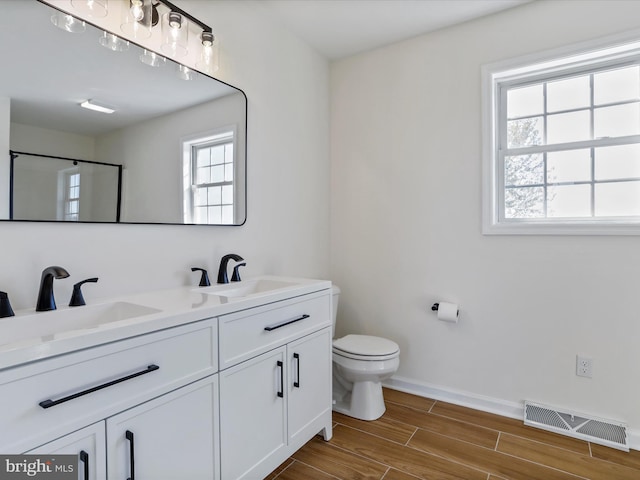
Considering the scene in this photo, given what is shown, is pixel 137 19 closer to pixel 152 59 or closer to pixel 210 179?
pixel 152 59

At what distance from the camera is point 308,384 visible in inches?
71.0

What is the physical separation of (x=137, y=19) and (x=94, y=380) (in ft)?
4.83

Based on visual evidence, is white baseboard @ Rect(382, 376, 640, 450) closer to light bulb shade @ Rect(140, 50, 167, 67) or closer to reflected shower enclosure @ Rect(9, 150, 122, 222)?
reflected shower enclosure @ Rect(9, 150, 122, 222)

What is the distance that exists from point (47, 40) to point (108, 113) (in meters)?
0.30

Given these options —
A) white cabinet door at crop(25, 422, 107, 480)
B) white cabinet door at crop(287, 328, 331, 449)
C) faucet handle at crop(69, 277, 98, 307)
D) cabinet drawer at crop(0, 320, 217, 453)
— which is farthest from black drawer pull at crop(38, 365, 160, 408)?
white cabinet door at crop(287, 328, 331, 449)

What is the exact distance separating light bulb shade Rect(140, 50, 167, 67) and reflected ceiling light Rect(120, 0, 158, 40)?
0.22 feet

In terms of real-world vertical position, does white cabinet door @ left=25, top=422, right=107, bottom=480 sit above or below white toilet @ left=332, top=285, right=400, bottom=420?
above

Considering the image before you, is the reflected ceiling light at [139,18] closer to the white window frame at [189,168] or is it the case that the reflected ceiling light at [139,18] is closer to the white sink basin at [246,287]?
the white window frame at [189,168]

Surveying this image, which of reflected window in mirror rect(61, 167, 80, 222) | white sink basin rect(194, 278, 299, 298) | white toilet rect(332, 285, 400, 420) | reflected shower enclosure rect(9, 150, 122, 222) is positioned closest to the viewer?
reflected shower enclosure rect(9, 150, 122, 222)

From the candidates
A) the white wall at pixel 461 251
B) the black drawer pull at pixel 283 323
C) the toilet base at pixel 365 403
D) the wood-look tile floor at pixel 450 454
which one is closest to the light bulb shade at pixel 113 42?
the black drawer pull at pixel 283 323

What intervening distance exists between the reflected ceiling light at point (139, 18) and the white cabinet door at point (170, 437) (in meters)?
1.48

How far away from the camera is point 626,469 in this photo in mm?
1729

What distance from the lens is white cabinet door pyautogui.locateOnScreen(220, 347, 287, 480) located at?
1.37 meters

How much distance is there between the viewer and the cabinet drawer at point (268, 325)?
1.37 meters
